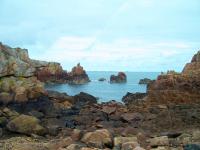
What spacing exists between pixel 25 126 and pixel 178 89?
17637 millimetres

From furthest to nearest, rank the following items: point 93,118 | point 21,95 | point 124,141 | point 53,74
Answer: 1. point 53,74
2. point 21,95
3. point 93,118
4. point 124,141

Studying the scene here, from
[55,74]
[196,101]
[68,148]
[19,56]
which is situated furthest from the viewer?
[55,74]

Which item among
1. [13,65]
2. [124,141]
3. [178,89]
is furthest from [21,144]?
[178,89]

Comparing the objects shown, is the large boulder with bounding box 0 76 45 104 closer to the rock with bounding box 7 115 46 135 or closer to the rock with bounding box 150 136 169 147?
the rock with bounding box 7 115 46 135

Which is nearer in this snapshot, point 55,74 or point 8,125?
point 8,125

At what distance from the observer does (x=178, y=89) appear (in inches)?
1724

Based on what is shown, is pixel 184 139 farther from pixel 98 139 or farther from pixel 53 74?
pixel 53 74

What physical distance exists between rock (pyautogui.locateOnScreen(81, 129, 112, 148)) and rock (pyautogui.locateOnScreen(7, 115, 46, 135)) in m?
7.92

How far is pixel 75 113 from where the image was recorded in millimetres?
42469

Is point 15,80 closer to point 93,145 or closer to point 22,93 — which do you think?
point 22,93

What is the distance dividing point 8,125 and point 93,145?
10726mm

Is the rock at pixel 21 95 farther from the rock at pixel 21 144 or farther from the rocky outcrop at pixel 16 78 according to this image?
the rock at pixel 21 144

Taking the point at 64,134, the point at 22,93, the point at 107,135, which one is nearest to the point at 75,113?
the point at 22,93

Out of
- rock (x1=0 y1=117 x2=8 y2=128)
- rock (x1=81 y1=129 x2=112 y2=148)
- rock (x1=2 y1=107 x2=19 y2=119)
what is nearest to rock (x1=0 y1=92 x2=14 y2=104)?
rock (x1=2 y1=107 x2=19 y2=119)
